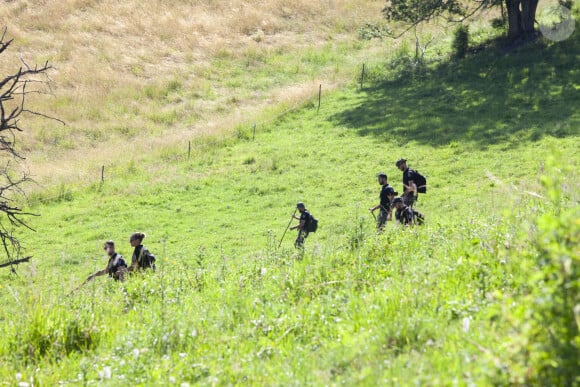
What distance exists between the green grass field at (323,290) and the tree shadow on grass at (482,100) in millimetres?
1756

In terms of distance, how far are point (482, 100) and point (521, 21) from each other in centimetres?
686

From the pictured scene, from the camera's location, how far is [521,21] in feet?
118

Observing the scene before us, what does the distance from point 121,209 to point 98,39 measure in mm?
25821

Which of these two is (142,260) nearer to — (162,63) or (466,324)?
(466,324)

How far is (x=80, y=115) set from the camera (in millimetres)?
38781

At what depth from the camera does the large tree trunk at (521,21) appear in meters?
35.2

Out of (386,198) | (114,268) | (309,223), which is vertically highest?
(386,198)

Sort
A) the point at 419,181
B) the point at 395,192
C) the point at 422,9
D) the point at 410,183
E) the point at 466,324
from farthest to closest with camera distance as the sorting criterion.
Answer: the point at 422,9, the point at 419,181, the point at 395,192, the point at 410,183, the point at 466,324

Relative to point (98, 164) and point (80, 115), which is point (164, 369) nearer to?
point (98, 164)

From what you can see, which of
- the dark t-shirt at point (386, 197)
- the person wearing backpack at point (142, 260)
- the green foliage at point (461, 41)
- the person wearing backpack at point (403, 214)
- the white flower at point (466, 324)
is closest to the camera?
the white flower at point (466, 324)

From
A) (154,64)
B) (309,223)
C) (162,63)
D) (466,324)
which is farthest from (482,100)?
(466,324)

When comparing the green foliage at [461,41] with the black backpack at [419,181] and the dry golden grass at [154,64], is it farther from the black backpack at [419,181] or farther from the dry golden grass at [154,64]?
the black backpack at [419,181]

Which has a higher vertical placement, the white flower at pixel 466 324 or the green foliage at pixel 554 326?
the green foliage at pixel 554 326

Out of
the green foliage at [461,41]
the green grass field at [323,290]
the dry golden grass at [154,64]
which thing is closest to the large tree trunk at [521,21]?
the green foliage at [461,41]
